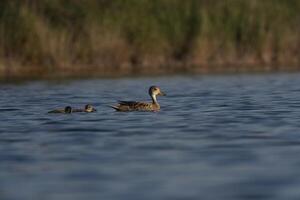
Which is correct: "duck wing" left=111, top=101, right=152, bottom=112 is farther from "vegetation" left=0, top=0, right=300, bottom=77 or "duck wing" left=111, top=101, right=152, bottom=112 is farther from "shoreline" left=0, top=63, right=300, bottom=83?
"vegetation" left=0, top=0, right=300, bottom=77

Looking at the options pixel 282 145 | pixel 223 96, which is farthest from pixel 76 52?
pixel 282 145

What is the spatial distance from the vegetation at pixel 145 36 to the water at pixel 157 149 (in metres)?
10.6

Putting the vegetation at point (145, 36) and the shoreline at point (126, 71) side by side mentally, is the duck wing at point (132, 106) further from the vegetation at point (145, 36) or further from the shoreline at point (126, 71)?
the vegetation at point (145, 36)

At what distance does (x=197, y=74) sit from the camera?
33.3m

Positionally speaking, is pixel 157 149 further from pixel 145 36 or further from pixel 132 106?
pixel 145 36

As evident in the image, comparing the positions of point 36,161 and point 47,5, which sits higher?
point 47,5

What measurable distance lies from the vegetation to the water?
10.6 meters

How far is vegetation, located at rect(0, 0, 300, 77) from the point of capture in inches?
1371

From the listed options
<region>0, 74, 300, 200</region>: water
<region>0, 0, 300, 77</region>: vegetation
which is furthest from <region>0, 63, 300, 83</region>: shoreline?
<region>0, 74, 300, 200</region>: water

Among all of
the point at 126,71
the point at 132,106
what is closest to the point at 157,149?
the point at 132,106

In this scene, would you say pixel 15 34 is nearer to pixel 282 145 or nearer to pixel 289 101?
pixel 289 101

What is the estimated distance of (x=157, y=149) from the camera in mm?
13570

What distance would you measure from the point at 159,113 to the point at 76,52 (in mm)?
16295

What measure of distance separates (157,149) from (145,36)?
2347cm
